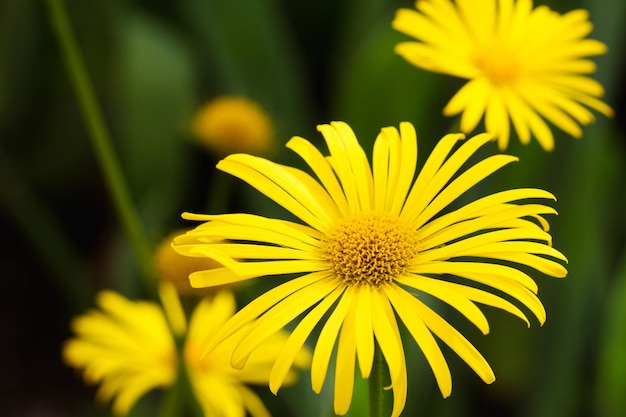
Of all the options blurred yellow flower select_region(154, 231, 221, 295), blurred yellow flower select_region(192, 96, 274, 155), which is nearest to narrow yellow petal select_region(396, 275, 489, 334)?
blurred yellow flower select_region(154, 231, 221, 295)

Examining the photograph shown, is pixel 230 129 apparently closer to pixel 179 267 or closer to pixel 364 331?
pixel 179 267

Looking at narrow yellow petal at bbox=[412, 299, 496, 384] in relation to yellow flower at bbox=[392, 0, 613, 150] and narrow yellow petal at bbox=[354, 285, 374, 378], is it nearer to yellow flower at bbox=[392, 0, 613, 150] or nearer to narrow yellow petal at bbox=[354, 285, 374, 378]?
narrow yellow petal at bbox=[354, 285, 374, 378]

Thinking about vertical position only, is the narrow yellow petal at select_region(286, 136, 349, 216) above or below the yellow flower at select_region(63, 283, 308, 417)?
above

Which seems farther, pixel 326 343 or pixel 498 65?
pixel 498 65

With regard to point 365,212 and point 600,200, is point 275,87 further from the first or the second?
point 365,212

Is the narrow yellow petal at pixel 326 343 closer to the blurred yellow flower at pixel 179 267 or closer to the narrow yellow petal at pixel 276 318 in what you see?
the narrow yellow petal at pixel 276 318

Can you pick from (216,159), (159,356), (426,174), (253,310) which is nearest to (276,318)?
(253,310)
